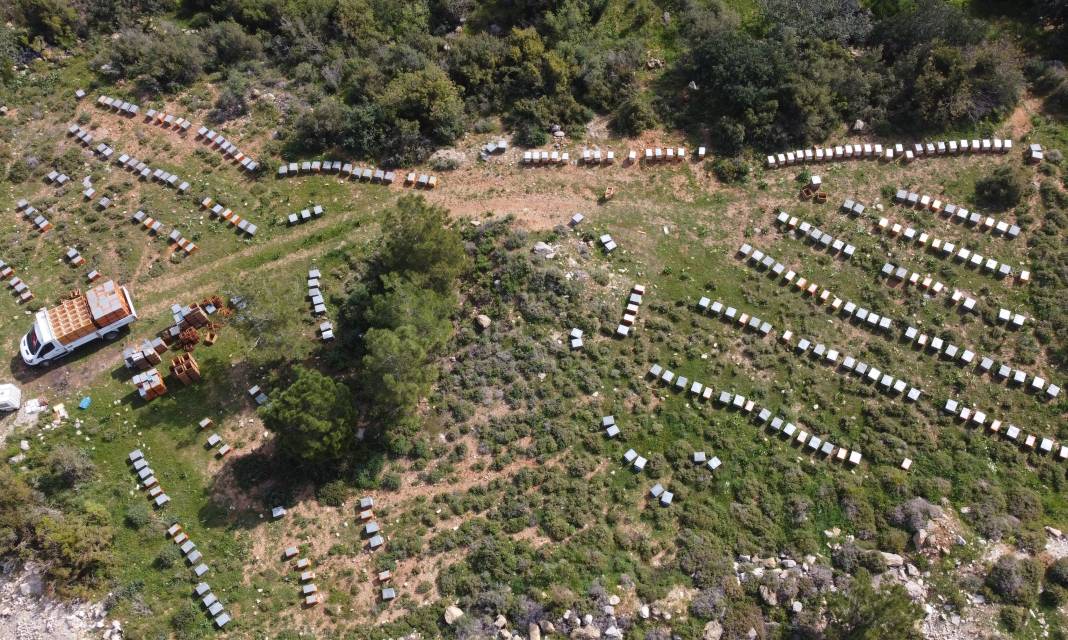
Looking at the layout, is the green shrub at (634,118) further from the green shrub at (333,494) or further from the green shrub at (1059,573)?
the green shrub at (1059,573)

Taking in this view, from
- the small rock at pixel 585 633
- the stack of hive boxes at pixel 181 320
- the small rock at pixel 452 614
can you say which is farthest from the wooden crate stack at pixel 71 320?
the small rock at pixel 585 633

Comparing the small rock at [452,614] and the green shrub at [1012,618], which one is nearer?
the small rock at [452,614]

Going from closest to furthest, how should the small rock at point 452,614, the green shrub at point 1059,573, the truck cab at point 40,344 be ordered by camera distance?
the small rock at point 452,614
the green shrub at point 1059,573
the truck cab at point 40,344

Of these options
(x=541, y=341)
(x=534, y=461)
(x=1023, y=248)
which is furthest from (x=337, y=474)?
(x=1023, y=248)

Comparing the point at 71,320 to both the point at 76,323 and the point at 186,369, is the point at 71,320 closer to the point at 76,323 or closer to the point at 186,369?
the point at 76,323

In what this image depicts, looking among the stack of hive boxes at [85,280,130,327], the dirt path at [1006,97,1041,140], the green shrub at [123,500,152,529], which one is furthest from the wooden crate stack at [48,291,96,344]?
the dirt path at [1006,97,1041,140]

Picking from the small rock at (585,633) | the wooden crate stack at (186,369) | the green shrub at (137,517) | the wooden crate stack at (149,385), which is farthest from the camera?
the wooden crate stack at (186,369)
